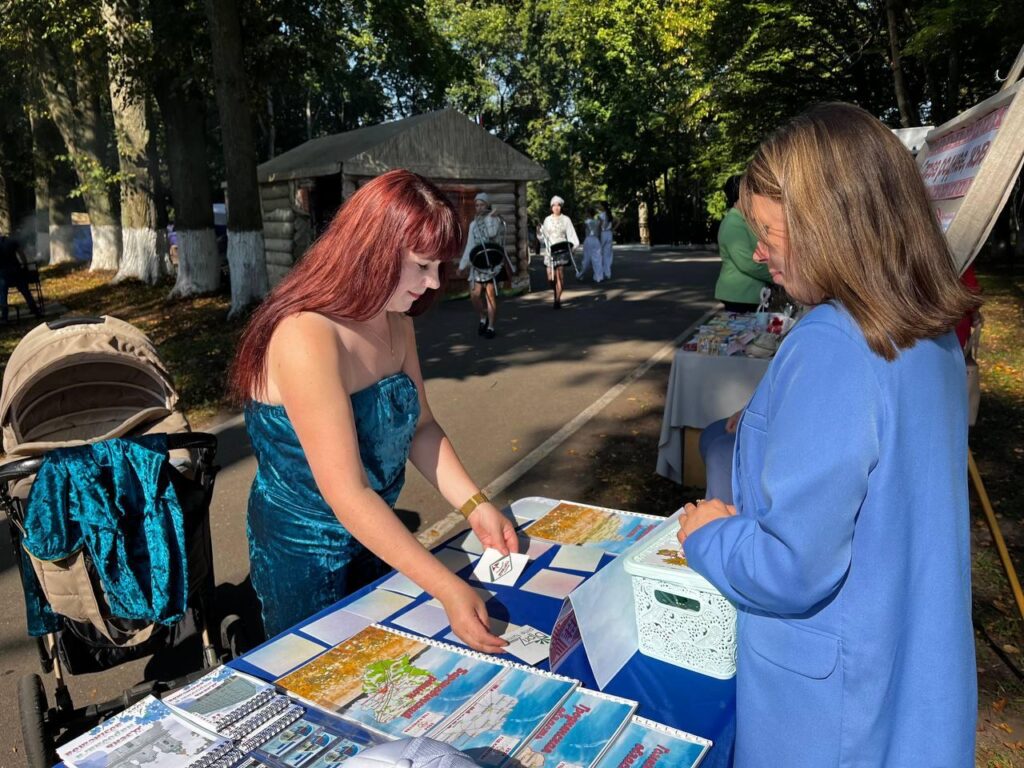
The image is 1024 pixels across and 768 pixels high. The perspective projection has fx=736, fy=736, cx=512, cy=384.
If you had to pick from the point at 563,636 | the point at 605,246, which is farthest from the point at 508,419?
the point at 605,246

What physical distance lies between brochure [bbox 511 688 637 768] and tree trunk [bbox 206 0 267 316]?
1266cm

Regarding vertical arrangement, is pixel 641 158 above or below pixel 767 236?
above

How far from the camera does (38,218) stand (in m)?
32.8

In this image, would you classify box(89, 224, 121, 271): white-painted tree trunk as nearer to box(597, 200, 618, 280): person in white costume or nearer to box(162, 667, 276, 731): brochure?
box(597, 200, 618, 280): person in white costume

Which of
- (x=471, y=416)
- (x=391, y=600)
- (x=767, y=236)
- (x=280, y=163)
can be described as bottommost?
(x=471, y=416)

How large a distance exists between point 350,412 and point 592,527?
0.97 meters

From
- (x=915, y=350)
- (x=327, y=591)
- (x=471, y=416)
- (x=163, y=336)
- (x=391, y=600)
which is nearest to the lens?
(x=915, y=350)

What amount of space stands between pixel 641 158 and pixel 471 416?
29662 mm

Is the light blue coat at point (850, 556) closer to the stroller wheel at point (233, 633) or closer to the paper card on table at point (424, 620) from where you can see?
the paper card on table at point (424, 620)

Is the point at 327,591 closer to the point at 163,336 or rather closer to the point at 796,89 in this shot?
the point at 163,336

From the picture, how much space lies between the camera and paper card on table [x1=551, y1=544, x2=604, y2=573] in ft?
6.96

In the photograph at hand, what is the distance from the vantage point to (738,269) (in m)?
6.46

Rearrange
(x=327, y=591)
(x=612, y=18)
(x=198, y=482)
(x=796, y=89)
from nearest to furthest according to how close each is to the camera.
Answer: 1. (x=327, y=591)
2. (x=198, y=482)
3. (x=796, y=89)
4. (x=612, y=18)

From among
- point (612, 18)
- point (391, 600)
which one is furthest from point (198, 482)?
point (612, 18)
